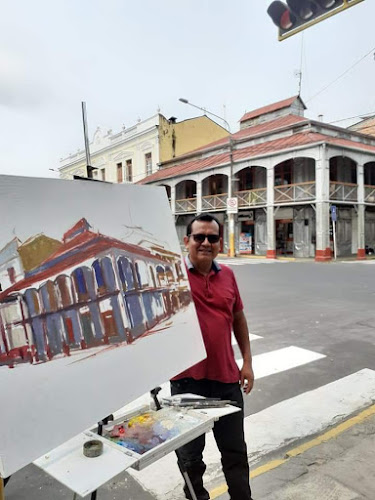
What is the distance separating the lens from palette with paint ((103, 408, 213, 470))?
1.64m

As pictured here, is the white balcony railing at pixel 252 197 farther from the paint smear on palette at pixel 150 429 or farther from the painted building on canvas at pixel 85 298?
the paint smear on palette at pixel 150 429

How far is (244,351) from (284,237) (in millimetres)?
23172

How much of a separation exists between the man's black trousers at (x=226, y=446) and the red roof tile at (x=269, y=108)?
27.3 m

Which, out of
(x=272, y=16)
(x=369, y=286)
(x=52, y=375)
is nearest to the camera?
(x=52, y=375)

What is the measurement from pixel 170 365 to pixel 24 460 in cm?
87

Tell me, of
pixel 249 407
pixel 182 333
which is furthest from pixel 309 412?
pixel 182 333

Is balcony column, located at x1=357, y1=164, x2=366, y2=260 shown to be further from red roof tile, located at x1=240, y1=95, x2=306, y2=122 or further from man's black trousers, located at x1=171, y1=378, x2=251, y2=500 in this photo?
man's black trousers, located at x1=171, y1=378, x2=251, y2=500

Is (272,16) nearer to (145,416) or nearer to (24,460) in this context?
(145,416)

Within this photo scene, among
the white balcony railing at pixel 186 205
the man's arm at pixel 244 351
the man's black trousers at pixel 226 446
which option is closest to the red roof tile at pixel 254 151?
the white balcony railing at pixel 186 205

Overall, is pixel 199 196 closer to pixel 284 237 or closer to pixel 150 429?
pixel 284 237

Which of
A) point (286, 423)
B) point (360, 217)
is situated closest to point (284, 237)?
point (360, 217)

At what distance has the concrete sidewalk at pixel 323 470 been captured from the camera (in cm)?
254

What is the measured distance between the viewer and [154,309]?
210 centimetres

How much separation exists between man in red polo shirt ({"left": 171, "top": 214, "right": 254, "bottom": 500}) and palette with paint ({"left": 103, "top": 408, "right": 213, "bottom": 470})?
38 centimetres
